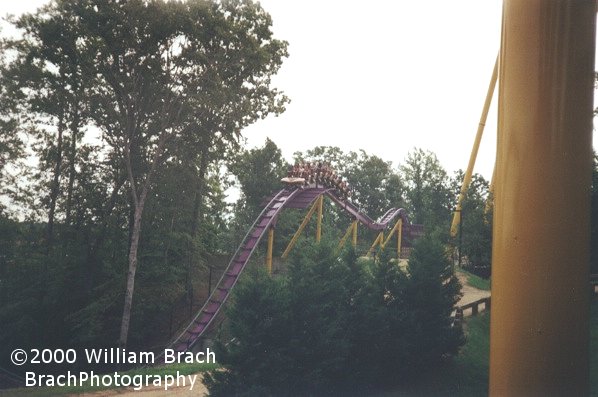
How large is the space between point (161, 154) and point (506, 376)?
18.7 meters

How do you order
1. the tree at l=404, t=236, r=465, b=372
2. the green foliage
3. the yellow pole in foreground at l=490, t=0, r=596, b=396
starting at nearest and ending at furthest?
the yellow pole in foreground at l=490, t=0, r=596, b=396, the green foliage, the tree at l=404, t=236, r=465, b=372

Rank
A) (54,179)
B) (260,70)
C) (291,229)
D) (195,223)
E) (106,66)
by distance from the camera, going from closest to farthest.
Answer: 1. (106,66)
2. (260,70)
3. (54,179)
4. (195,223)
5. (291,229)

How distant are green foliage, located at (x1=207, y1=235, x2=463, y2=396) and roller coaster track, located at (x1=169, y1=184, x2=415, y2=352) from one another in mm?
3820

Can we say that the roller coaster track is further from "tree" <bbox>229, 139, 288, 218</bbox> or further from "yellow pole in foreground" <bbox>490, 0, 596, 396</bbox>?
"yellow pole in foreground" <bbox>490, 0, 596, 396</bbox>

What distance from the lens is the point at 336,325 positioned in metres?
Answer: 8.80

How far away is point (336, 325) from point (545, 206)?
26.6ft

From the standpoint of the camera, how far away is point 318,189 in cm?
2406

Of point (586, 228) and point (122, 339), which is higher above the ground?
point (586, 228)

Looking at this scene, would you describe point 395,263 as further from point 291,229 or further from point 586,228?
point 291,229

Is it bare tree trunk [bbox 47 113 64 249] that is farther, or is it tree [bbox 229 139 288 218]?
tree [bbox 229 139 288 218]

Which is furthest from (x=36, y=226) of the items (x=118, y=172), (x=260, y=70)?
(x=260, y=70)

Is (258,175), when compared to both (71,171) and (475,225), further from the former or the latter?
(475,225)

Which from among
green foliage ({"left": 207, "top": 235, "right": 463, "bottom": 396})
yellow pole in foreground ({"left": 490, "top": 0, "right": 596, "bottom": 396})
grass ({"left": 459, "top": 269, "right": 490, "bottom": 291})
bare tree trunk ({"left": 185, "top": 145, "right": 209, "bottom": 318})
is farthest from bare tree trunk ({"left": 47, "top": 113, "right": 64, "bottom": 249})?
yellow pole in foreground ({"left": 490, "top": 0, "right": 596, "bottom": 396})

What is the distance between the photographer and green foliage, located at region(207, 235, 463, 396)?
802 cm
